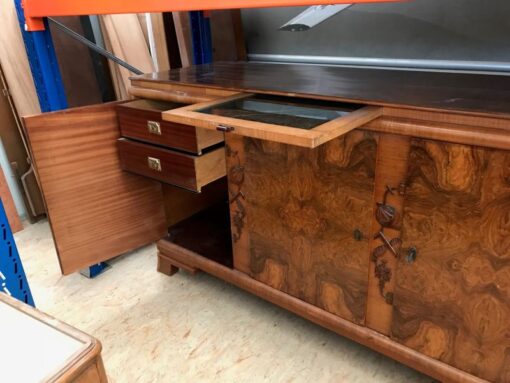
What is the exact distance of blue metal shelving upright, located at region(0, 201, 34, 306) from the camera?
1026 mm

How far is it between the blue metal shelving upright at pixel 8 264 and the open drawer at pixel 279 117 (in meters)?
0.48

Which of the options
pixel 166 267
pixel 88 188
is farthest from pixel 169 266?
pixel 88 188

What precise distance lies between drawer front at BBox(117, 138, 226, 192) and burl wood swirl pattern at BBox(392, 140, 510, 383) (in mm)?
507

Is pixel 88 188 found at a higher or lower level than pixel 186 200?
higher

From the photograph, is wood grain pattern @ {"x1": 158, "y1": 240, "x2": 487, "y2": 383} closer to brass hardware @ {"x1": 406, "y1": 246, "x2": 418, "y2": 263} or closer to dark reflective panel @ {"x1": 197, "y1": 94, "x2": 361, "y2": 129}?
brass hardware @ {"x1": 406, "y1": 246, "x2": 418, "y2": 263}

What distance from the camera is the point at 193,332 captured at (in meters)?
1.28

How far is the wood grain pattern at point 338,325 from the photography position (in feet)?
3.13

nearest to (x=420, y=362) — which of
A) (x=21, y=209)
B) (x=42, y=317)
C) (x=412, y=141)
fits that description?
(x=412, y=141)

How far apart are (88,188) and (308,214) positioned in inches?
27.9

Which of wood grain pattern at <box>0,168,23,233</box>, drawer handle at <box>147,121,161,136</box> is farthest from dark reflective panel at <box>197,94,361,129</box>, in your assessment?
wood grain pattern at <box>0,168,23,233</box>

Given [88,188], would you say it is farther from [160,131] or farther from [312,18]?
[312,18]

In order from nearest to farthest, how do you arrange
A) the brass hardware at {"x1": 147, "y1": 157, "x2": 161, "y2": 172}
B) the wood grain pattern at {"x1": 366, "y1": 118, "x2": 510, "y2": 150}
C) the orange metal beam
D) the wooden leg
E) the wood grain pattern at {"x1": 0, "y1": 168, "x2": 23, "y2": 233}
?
1. the wood grain pattern at {"x1": 366, "y1": 118, "x2": 510, "y2": 150}
2. the orange metal beam
3. the brass hardware at {"x1": 147, "y1": 157, "x2": 161, "y2": 172}
4. the wooden leg
5. the wood grain pattern at {"x1": 0, "y1": 168, "x2": 23, "y2": 233}

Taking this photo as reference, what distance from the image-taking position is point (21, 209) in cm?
195

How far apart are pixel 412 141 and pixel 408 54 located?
2.24 feet
